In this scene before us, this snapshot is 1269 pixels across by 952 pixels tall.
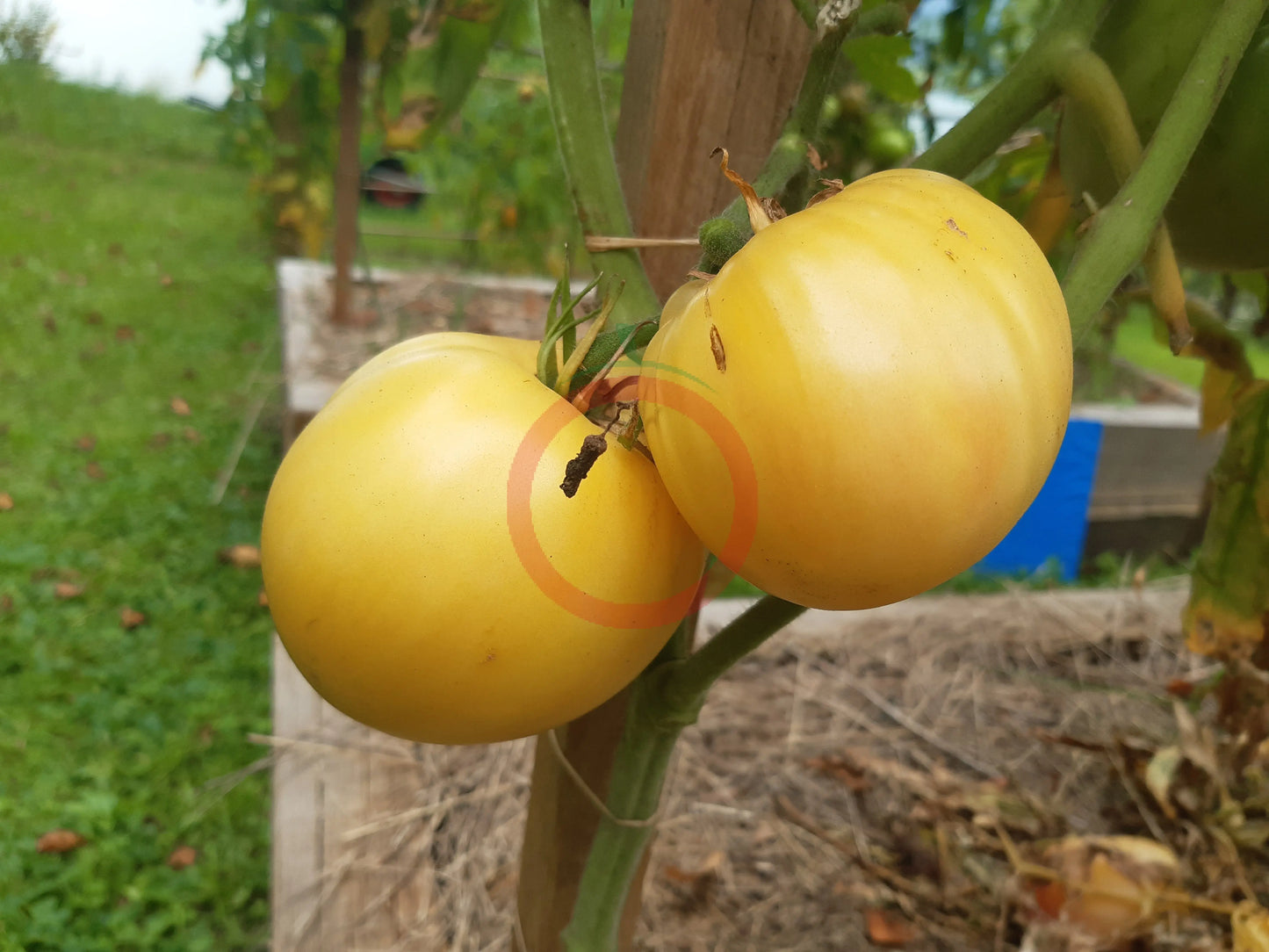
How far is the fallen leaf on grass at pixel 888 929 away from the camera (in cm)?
107

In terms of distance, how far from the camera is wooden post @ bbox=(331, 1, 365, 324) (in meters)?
2.73

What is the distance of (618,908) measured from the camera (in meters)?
0.63

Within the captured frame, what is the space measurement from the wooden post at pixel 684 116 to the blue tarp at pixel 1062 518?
1.58 m

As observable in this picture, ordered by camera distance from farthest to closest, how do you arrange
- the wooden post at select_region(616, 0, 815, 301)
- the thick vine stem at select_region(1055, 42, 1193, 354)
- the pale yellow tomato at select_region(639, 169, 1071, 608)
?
the wooden post at select_region(616, 0, 815, 301) → the thick vine stem at select_region(1055, 42, 1193, 354) → the pale yellow tomato at select_region(639, 169, 1071, 608)

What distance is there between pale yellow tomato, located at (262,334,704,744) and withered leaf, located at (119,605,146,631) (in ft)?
5.64

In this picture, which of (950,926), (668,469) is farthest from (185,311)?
(668,469)

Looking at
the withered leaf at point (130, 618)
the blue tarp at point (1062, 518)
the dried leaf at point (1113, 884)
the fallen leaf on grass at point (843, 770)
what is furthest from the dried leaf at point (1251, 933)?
the withered leaf at point (130, 618)

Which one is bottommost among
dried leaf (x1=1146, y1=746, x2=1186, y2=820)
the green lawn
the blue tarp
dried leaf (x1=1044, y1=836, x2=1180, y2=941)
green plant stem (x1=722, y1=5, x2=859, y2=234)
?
the green lawn

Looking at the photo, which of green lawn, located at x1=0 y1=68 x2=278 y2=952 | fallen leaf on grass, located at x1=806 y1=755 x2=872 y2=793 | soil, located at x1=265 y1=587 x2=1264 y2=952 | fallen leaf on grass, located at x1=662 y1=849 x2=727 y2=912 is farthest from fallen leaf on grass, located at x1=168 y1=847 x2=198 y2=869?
fallen leaf on grass, located at x1=806 y1=755 x2=872 y2=793

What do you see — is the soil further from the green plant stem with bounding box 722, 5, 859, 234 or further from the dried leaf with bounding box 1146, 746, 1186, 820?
the green plant stem with bounding box 722, 5, 859, 234

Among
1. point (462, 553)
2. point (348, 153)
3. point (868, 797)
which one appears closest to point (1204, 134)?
point (462, 553)

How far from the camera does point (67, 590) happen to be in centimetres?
200

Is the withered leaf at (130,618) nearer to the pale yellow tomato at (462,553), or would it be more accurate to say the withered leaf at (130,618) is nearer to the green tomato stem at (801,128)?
the pale yellow tomato at (462,553)

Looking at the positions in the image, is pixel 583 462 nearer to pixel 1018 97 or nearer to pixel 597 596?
pixel 597 596
